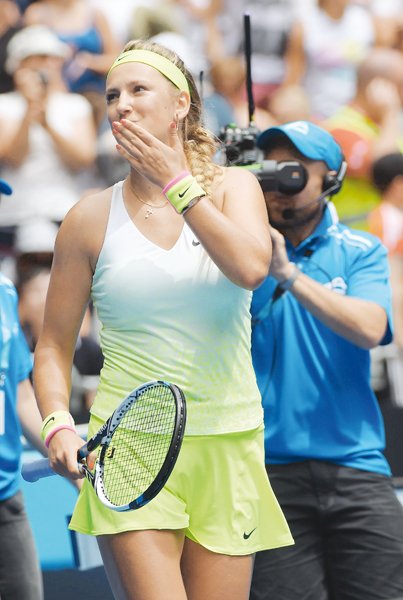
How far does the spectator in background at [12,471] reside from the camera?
12.2 ft

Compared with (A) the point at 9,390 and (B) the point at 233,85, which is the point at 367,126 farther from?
(A) the point at 9,390

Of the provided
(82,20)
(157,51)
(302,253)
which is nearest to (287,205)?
(302,253)

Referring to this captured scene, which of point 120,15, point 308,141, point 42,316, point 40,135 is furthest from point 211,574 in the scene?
point 120,15

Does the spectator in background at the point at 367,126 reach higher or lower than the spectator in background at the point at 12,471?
higher

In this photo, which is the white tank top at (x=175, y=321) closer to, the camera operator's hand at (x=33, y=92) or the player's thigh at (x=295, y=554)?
the player's thigh at (x=295, y=554)

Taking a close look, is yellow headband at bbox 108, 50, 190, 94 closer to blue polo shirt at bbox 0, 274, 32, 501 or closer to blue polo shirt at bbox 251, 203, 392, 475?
blue polo shirt at bbox 251, 203, 392, 475

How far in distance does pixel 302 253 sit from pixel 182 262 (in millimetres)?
1157

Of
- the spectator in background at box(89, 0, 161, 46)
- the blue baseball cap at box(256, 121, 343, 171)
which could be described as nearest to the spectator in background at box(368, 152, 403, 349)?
the spectator in background at box(89, 0, 161, 46)

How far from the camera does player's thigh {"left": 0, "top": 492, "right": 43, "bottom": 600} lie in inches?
146

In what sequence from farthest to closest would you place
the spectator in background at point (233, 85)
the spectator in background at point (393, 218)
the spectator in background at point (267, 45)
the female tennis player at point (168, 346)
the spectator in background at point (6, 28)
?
the spectator in background at point (267, 45)
the spectator in background at point (233, 85)
the spectator in background at point (393, 218)
the spectator in background at point (6, 28)
the female tennis player at point (168, 346)

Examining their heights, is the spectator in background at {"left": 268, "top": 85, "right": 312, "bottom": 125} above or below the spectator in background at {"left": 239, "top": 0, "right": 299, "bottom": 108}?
below

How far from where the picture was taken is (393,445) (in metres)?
4.96

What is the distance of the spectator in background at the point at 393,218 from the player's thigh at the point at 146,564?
4.12m

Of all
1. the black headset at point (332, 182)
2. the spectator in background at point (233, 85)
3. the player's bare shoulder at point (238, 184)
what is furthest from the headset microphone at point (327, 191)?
the spectator in background at point (233, 85)
